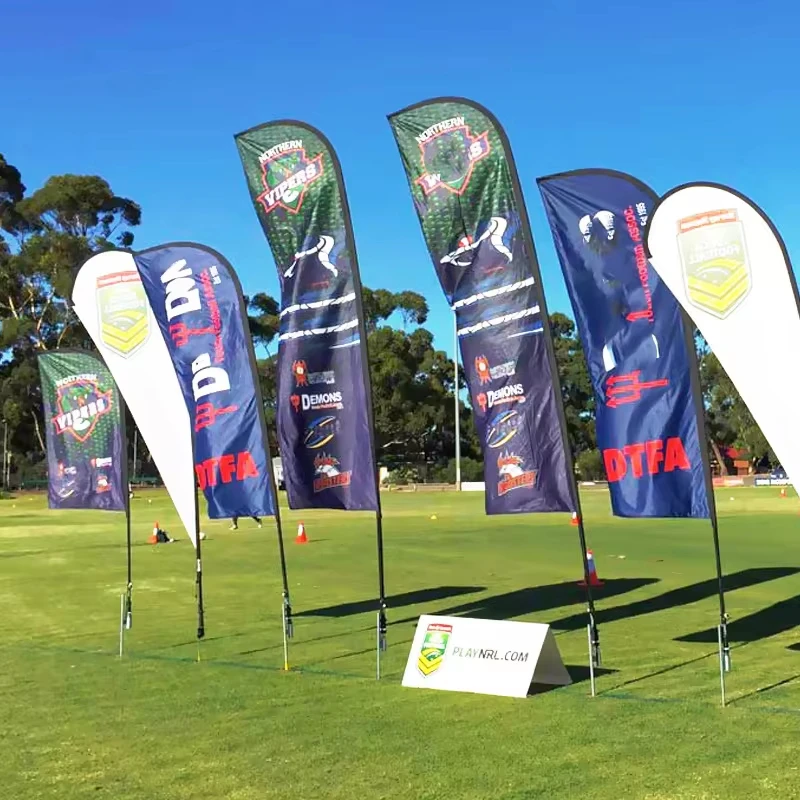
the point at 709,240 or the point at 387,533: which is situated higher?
the point at 709,240

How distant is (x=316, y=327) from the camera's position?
11383mm

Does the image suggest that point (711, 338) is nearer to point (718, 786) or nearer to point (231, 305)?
point (718, 786)

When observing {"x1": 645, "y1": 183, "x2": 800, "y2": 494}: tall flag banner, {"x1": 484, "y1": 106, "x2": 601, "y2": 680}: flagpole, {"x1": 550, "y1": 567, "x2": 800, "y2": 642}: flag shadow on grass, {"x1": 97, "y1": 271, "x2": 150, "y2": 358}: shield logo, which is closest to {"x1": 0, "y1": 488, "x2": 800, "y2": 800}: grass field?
{"x1": 550, "y1": 567, "x2": 800, "y2": 642}: flag shadow on grass

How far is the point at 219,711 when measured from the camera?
8.42 m

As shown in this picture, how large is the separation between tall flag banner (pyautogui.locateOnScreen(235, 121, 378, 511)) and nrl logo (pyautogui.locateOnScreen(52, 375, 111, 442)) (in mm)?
3125

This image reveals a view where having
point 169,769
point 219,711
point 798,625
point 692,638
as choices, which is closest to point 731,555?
point 798,625

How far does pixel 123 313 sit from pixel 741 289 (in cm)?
792

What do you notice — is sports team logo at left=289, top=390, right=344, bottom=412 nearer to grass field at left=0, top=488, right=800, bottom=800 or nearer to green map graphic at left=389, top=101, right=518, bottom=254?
green map graphic at left=389, top=101, right=518, bottom=254

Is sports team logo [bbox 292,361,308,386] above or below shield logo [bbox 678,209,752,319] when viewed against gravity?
below

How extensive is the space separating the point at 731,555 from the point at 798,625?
9.40m

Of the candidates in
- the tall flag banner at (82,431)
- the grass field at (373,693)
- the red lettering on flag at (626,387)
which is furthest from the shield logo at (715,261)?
the tall flag banner at (82,431)

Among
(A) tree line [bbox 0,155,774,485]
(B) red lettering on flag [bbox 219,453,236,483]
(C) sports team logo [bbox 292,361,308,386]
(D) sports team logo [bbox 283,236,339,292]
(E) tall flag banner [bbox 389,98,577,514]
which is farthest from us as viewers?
(A) tree line [bbox 0,155,774,485]

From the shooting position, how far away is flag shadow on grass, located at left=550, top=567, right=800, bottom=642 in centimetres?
1342

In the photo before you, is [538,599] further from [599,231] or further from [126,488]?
[599,231]
